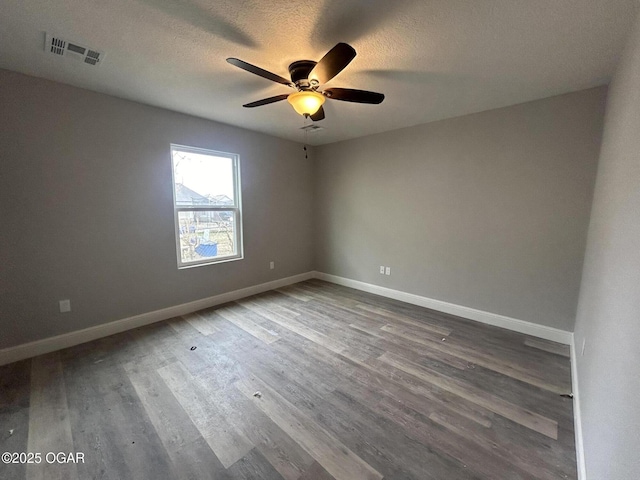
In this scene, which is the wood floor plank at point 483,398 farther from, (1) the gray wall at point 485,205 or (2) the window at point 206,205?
(2) the window at point 206,205

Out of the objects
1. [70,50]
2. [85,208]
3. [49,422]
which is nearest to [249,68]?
[70,50]

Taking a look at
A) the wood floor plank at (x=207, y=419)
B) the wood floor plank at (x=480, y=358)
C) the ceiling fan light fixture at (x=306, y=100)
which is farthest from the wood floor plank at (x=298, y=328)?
the ceiling fan light fixture at (x=306, y=100)

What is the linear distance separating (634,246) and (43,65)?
391 cm

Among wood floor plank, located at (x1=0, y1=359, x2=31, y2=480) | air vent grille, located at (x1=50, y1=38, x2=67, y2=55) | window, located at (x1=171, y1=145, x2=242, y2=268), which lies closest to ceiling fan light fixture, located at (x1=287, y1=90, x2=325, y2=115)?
air vent grille, located at (x1=50, y1=38, x2=67, y2=55)

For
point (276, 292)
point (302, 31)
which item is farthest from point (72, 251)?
point (302, 31)

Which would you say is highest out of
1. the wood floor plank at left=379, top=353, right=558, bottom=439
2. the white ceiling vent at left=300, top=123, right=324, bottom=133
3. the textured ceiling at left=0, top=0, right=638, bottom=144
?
the white ceiling vent at left=300, top=123, right=324, bottom=133

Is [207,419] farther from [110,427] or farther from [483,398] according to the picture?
[483,398]

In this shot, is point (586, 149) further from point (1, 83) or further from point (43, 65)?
point (1, 83)

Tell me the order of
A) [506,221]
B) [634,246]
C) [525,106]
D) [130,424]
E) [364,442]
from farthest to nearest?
[506,221]
[525,106]
[130,424]
[364,442]
[634,246]

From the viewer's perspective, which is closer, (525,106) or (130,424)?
(130,424)

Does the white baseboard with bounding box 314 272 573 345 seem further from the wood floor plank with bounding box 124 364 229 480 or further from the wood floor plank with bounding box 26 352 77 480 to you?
the wood floor plank with bounding box 26 352 77 480

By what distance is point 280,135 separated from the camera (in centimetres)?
407

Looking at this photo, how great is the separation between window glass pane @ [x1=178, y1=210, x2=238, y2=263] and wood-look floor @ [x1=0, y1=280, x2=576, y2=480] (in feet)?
3.35

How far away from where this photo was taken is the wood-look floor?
4.50 ft
